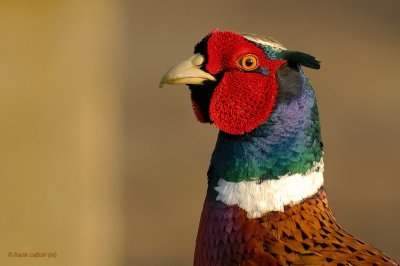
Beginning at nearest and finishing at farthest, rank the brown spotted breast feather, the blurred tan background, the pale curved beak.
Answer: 1. the brown spotted breast feather
2. the pale curved beak
3. the blurred tan background

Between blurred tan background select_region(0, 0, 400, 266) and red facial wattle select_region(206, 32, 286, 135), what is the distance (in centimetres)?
258

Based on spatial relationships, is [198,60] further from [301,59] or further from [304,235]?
[304,235]

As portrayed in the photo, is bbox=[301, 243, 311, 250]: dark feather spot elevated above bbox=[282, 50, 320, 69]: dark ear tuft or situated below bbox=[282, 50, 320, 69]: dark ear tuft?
below

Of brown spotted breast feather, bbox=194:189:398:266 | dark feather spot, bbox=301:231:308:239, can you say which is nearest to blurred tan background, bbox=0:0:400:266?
brown spotted breast feather, bbox=194:189:398:266

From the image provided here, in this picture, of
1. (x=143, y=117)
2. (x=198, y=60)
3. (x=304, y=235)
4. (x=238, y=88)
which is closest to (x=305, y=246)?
(x=304, y=235)

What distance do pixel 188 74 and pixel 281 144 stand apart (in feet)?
1.12

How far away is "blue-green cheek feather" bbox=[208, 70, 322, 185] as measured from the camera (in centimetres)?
244

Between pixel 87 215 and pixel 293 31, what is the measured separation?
181cm

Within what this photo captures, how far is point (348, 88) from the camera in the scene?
5.54m

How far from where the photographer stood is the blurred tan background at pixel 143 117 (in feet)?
16.7

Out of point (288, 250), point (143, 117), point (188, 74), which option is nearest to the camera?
point (288, 250)

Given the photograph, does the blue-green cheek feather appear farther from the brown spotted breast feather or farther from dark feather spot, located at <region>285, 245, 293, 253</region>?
dark feather spot, located at <region>285, 245, 293, 253</region>

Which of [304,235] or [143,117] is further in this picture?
[143,117]

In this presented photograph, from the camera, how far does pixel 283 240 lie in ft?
7.71
